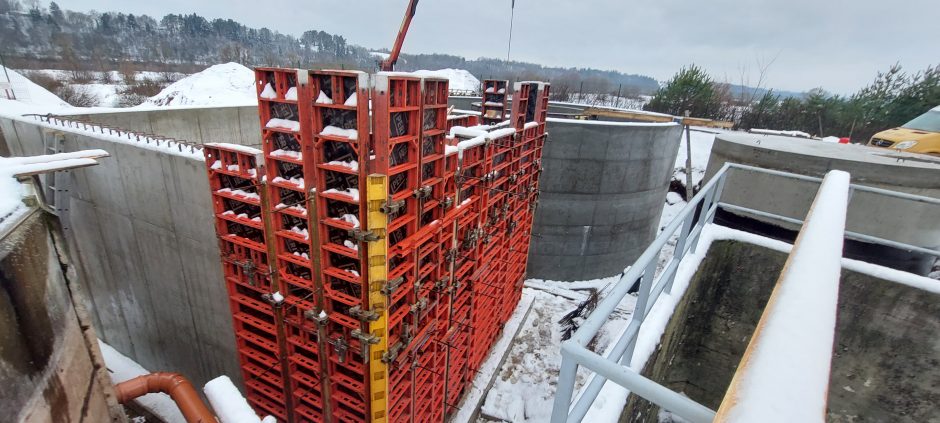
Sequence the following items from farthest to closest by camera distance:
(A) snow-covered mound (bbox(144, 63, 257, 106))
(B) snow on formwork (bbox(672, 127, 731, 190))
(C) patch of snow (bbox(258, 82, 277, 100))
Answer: (A) snow-covered mound (bbox(144, 63, 257, 106))
(B) snow on formwork (bbox(672, 127, 731, 190))
(C) patch of snow (bbox(258, 82, 277, 100))

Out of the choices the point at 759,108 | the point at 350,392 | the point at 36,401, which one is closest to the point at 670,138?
the point at 350,392

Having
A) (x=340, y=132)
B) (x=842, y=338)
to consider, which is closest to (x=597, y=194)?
(x=842, y=338)

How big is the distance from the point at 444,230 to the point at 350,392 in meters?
2.81

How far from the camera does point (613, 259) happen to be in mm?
14172

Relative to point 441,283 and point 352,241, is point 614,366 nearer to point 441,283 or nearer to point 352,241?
point 352,241

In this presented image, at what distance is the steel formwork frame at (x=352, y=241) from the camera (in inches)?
178

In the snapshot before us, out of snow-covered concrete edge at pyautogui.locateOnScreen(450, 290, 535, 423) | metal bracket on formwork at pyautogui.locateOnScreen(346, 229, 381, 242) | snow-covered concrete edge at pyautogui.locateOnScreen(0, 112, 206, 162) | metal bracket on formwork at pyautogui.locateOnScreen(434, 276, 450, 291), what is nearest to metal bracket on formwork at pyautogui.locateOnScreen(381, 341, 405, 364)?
metal bracket on formwork at pyautogui.locateOnScreen(434, 276, 450, 291)

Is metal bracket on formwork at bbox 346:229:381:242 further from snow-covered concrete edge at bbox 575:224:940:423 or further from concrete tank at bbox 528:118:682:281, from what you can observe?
concrete tank at bbox 528:118:682:281

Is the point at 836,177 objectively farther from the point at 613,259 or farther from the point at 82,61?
the point at 82,61

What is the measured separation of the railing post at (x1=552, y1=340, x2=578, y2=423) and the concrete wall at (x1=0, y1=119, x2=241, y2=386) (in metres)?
6.80

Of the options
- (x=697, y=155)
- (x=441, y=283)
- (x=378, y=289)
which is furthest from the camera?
(x=697, y=155)

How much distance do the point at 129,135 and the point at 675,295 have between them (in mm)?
9888

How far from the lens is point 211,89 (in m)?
28.0

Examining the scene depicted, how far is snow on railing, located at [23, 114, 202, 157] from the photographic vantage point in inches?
270
